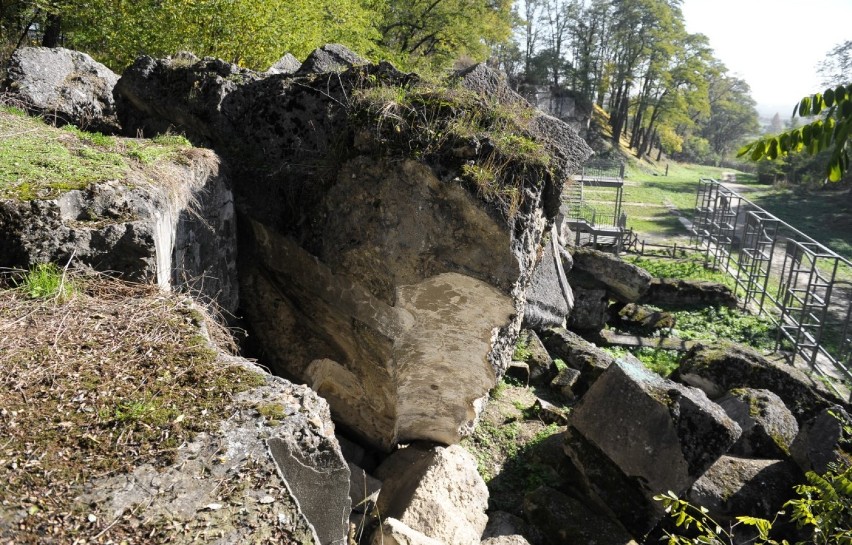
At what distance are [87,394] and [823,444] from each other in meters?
7.02

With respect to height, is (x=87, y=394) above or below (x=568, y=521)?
above

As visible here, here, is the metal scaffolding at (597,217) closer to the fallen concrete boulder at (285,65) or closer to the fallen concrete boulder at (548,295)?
the fallen concrete boulder at (548,295)

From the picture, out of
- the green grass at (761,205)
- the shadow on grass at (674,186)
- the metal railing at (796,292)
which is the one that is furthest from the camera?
the shadow on grass at (674,186)

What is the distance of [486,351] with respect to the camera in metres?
6.95

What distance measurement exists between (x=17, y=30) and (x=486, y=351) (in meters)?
13.9

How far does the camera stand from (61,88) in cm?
838

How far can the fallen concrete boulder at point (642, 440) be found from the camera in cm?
673

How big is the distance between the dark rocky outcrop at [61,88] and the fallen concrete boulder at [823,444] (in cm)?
910

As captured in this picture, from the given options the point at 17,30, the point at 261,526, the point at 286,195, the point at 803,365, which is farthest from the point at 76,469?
the point at 17,30

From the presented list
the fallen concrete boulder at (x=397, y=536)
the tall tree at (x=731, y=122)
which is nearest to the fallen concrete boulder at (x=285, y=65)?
the fallen concrete boulder at (x=397, y=536)

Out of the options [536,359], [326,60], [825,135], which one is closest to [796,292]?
[536,359]

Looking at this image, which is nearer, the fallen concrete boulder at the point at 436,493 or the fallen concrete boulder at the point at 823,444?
the fallen concrete boulder at the point at 436,493

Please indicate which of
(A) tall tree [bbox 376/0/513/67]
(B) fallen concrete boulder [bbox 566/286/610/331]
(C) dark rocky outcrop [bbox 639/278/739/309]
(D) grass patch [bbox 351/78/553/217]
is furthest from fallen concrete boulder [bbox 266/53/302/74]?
(A) tall tree [bbox 376/0/513/67]

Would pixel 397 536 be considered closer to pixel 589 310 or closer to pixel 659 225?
pixel 589 310
